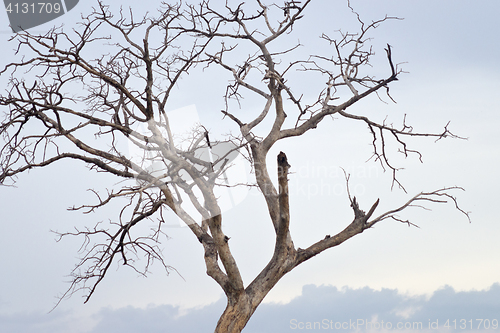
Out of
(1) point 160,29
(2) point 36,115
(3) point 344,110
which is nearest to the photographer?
(2) point 36,115

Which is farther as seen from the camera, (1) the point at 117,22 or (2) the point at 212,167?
(1) the point at 117,22

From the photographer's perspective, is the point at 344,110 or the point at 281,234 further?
the point at 344,110

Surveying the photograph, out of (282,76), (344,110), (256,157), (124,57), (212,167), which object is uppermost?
(124,57)

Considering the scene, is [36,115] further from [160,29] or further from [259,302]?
[259,302]

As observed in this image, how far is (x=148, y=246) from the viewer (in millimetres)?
7312

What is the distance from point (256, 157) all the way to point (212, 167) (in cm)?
147

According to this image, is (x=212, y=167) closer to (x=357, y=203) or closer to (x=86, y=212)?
(x=86, y=212)

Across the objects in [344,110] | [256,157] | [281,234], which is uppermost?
[344,110]

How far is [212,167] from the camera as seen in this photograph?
6840 millimetres

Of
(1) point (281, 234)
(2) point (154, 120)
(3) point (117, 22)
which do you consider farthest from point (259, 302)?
(3) point (117, 22)

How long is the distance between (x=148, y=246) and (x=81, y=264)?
1.08m

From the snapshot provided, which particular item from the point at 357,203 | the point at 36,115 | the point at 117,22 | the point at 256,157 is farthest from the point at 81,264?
the point at 357,203

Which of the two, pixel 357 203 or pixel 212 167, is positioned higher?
pixel 212 167

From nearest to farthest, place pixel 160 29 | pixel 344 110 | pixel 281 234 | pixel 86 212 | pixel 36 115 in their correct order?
pixel 86 212 → pixel 36 115 → pixel 281 234 → pixel 160 29 → pixel 344 110
